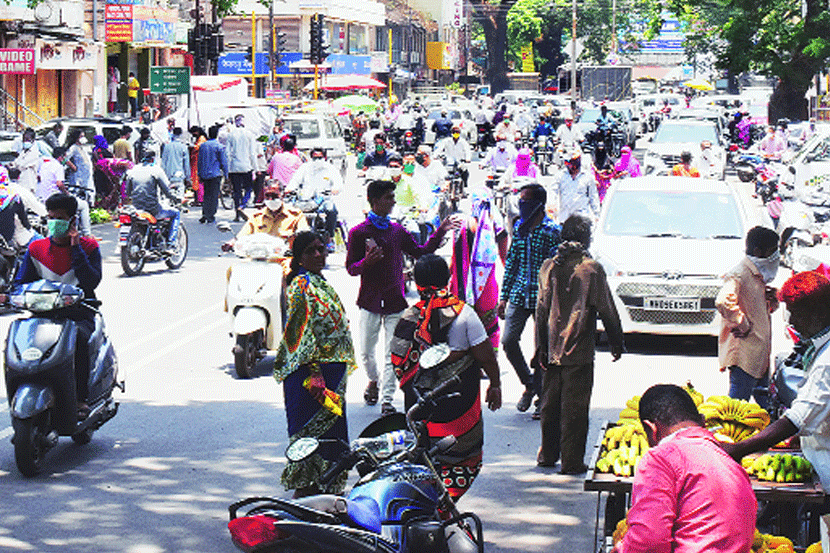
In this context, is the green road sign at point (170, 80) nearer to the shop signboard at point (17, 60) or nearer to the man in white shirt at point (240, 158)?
the shop signboard at point (17, 60)

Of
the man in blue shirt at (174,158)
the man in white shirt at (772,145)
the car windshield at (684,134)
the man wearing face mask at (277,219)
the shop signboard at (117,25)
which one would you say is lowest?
the man wearing face mask at (277,219)

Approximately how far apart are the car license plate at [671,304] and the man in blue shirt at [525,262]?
2949mm

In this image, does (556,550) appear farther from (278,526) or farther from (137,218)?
(137,218)

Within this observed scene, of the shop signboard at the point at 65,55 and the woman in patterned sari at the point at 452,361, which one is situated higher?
the shop signboard at the point at 65,55

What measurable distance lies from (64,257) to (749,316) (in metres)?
4.54

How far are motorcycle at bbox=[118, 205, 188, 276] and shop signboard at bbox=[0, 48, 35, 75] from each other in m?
13.7

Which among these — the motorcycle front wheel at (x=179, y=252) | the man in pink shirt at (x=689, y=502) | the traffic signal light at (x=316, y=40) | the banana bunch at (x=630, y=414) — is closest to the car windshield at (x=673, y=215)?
the banana bunch at (x=630, y=414)

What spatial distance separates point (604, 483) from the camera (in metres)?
5.47

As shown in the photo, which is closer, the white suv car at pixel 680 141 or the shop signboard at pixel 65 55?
the white suv car at pixel 680 141

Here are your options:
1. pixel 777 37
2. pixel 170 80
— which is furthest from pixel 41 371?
pixel 777 37

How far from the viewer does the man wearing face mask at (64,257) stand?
28.1ft

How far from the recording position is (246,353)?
1107 centimetres

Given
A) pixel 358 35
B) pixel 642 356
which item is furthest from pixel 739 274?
pixel 358 35

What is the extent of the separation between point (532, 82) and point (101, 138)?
66622mm
